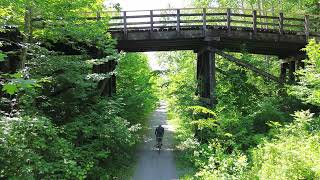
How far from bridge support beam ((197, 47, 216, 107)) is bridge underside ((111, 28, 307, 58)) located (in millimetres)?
505

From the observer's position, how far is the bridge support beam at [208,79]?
16.6 m

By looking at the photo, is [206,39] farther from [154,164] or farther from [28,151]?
[28,151]

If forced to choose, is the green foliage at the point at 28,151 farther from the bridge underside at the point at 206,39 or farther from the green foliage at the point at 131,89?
the green foliage at the point at 131,89

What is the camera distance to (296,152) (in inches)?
337

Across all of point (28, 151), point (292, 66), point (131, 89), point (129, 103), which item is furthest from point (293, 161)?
point (131, 89)

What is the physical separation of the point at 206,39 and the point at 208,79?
6.46 ft

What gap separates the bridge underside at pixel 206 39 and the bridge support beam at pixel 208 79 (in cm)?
51

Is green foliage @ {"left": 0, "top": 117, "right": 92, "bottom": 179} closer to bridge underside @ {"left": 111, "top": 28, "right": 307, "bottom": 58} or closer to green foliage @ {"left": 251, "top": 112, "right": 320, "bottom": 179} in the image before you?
green foliage @ {"left": 251, "top": 112, "right": 320, "bottom": 179}

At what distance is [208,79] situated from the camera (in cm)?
1698

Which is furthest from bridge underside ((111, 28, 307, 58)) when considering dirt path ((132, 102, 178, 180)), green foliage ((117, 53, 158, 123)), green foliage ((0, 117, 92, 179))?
green foliage ((0, 117, 92, 179))

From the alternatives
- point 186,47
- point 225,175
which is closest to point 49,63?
point 225,175

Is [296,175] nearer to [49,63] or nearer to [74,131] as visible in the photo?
[74,131]

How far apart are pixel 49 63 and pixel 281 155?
744 cm

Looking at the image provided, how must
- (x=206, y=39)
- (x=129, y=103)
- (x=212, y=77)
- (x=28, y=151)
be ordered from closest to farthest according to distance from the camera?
(x=28, y=151) → (x=206, y=39) → (x=212, y=77) → (x=129, y=103)
